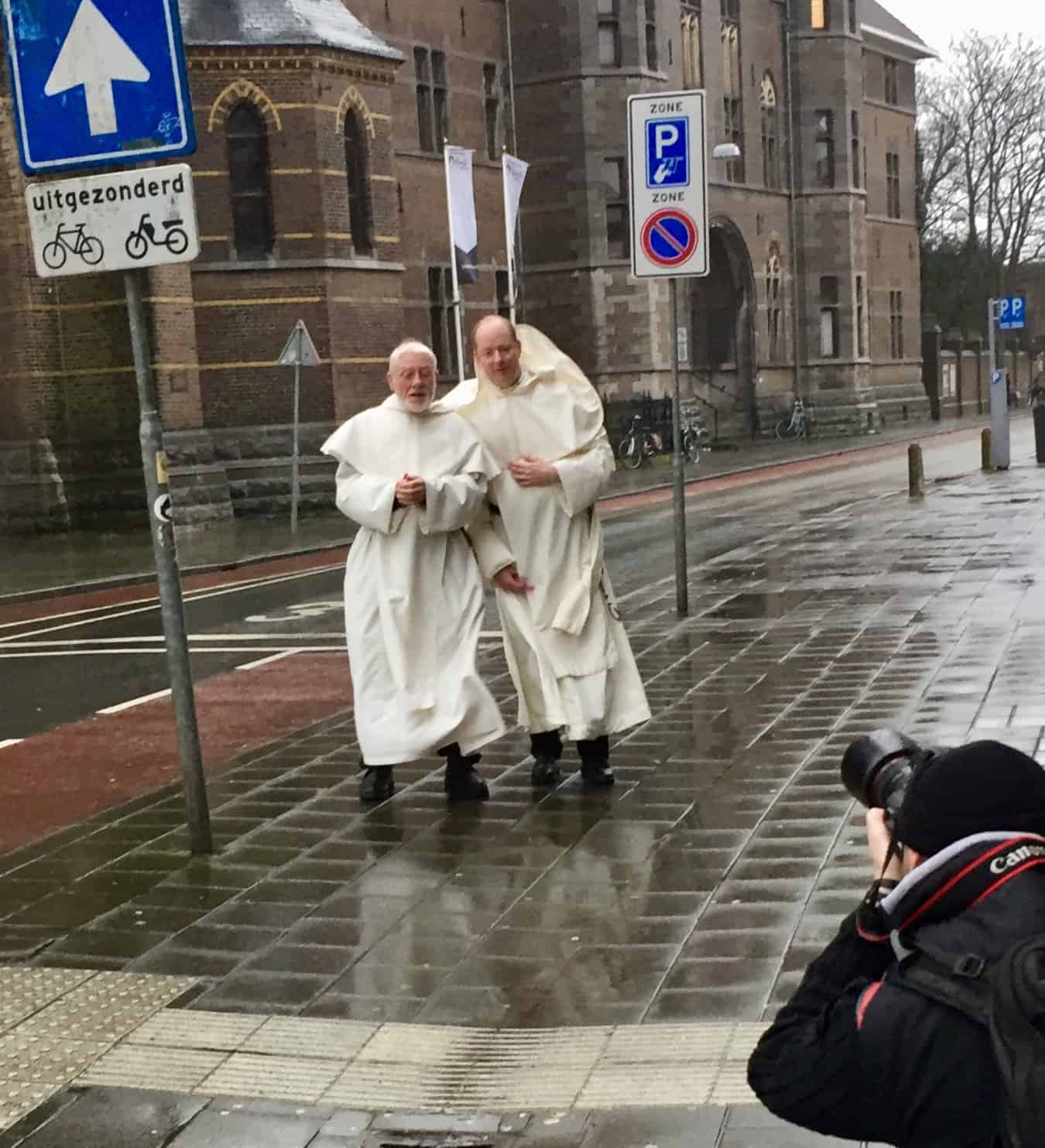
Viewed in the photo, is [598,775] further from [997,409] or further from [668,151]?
[997,409]

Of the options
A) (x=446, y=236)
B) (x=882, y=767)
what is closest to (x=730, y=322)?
(x=446, y=236)

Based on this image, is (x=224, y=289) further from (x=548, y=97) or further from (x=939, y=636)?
(x=939, y=636)

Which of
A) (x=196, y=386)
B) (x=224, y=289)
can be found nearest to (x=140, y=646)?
(x=196, y=386)

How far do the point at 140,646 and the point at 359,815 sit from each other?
691cm

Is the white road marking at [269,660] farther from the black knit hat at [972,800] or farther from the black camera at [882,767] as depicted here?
the black knit hat at [972,800]

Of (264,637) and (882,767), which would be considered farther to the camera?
(264,637)

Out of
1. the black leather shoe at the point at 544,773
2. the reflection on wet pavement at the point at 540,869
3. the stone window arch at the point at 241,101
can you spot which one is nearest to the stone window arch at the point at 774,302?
the stone window arch at the point at 241,101

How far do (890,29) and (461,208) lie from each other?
36.1 metres

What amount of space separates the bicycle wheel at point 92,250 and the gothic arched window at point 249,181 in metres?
22.6

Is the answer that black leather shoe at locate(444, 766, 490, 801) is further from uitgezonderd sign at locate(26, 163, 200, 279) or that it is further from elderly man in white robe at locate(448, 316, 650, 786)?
uitgezonderd sign at locate(26, 163, 200, 279)

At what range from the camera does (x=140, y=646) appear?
1341cm

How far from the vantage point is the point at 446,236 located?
3622cm

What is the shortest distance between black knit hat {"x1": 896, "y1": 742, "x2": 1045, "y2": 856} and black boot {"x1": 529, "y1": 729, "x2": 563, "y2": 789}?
5049 mm

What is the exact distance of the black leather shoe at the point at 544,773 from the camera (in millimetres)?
7242
